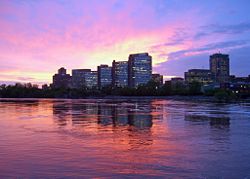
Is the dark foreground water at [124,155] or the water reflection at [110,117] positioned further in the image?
the water reflection at [110,117]

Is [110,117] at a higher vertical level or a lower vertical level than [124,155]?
higher

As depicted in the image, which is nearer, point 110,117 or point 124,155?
point 124,155

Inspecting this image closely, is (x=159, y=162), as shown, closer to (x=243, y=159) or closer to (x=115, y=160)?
(x=115, y=160)

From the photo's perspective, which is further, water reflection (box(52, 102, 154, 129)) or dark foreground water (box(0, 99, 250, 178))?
water reflection (box(52, 102, 154, 129))

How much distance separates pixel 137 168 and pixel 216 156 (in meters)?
4.38

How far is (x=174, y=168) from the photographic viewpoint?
1482 centimetres

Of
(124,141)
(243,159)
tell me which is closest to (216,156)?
(243,159)

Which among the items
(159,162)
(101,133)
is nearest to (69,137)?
(101,133)

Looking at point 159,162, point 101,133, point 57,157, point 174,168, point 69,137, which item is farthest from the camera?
point 101,133

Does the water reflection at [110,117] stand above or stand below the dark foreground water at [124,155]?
above

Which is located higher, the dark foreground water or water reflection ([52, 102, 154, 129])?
water reflection ([52, 102, 154, 129])

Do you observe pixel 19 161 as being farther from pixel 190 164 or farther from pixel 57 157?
pixel 190 164

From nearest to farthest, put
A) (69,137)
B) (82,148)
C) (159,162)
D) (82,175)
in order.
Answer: (82,175) < (159,162) < (82,148) < (69,137)

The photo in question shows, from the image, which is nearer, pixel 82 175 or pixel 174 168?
pixel 82 175
